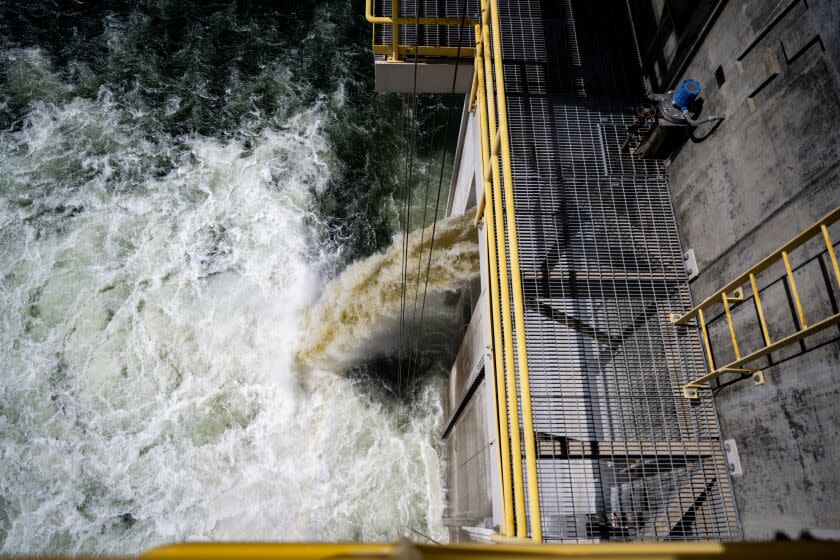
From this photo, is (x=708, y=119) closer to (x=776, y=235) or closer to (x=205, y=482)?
(x=776, y=235)

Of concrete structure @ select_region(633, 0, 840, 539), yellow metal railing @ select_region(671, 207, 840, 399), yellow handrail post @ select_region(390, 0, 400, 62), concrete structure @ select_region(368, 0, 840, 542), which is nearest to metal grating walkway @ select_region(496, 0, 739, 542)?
concrete structure @ select_region(368, 0, 840, 542)

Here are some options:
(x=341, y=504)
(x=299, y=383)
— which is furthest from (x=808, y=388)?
(x=299, y=383)

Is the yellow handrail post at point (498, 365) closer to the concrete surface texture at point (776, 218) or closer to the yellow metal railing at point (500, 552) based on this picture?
the concrete surface texture at point (776, 218)

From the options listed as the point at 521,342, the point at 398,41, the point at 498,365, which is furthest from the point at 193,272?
the point at 521,342

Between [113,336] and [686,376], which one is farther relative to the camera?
[113,336]

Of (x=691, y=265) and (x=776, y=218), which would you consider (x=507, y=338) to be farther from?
(x=776, y=218)

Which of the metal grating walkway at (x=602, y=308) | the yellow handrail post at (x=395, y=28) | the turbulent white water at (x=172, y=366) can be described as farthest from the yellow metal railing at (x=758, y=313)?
the turbulent white water at (x=172, y=366)
